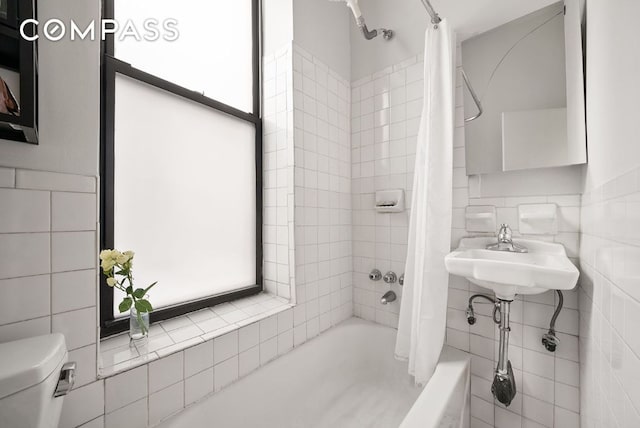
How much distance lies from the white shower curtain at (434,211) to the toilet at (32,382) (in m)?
1.29

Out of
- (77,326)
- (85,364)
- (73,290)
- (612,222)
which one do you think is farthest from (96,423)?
(612,222)

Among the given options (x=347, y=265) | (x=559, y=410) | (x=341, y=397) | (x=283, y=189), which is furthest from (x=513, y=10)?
(x=341, y=397)

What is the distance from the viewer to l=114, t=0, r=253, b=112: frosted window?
3.80ft

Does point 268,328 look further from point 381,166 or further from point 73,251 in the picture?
point 381,166

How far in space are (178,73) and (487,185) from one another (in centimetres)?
168

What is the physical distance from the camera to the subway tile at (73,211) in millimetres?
718

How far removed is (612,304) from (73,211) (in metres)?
1.47

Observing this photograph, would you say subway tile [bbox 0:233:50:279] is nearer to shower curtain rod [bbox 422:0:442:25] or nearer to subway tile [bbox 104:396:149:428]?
subway tile [bbox 104:396:149:428]

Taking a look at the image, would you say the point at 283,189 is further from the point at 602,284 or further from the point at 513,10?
the point at 513,10

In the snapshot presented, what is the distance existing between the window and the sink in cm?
115

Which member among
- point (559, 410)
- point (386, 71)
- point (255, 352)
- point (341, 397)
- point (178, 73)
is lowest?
point (341, 397)

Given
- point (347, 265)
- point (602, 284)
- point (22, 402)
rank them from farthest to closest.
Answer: point (347, 265) → point (602, 284) → point (22, 402)

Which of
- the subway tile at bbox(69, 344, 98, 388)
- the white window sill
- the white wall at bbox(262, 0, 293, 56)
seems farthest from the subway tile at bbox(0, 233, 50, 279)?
the white wall at bbox(262, 0, 293, 56)

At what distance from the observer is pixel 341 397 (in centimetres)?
147
